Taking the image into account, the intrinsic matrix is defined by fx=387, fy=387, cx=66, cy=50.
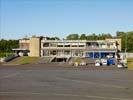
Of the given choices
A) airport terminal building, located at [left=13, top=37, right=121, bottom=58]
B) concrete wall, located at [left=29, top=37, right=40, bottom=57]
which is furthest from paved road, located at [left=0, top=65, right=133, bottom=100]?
concrete wall, located at [left=29, top=37, right=40, bottom=57]

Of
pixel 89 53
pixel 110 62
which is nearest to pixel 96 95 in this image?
pixel 110 62

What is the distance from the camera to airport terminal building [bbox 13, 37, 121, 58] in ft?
424

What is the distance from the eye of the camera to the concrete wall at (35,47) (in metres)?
136

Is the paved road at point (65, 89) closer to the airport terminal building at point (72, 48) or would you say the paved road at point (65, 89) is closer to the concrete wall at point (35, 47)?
the airport terminal building at point (72, 48)

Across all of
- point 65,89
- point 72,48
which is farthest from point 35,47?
point 65,89

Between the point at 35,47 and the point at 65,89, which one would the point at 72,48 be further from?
the point at 65,89

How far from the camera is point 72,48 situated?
132 m

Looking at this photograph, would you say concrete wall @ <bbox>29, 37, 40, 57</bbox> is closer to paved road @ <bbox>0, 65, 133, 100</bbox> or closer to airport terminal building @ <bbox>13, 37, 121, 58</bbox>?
airport terminal building @ <bbox>13, 37, 121, 58</bbox>

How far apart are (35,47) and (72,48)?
1429cm

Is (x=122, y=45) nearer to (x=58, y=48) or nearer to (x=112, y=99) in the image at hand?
(x=58, y=48)

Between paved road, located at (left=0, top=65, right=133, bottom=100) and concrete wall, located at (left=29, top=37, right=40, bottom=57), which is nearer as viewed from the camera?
paved road, located at (left=0, top=65, right=133, bottom=100)

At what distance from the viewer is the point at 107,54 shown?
5089 inches

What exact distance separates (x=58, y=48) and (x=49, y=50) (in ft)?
11.5

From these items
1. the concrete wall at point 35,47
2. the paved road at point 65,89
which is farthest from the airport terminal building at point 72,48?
the paved road at point 65,89
